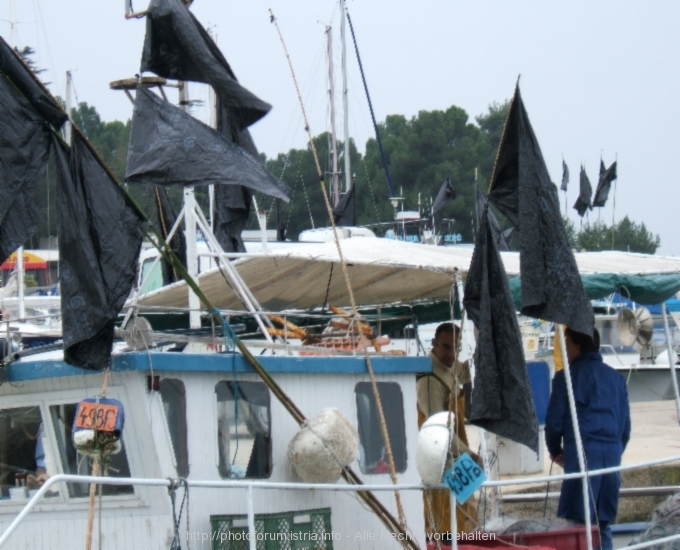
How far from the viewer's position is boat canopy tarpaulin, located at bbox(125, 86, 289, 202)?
6973 mm

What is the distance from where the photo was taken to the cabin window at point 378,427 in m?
7.41

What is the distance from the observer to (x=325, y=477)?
6.77 meters

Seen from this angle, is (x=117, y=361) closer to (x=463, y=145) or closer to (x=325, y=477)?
(x=325, y=477)

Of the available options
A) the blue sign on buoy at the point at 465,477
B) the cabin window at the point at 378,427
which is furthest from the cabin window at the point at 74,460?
the blue sign on buoy at the point at 465,477

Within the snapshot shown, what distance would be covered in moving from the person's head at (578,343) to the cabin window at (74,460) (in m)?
3.56

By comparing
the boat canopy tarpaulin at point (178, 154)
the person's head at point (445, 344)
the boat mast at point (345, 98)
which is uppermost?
the boat mast at point (345, 98)

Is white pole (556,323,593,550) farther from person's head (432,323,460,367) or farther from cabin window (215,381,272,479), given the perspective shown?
cabin window (215,381,272,479)

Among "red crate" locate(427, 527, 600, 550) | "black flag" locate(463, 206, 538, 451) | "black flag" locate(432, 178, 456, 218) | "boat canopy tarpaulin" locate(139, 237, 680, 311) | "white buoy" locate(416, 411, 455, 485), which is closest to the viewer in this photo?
"white buoy" locate(416, 411, 455, 485)

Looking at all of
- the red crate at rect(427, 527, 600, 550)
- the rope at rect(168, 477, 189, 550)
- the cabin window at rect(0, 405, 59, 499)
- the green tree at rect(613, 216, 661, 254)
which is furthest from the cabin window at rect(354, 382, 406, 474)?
the green tree at rect(613, 216, 661, 254)

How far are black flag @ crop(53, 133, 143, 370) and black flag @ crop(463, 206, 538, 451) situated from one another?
2.40 metres

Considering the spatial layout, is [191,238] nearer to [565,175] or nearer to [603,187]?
[603,187]

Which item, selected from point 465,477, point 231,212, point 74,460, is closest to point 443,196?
point 231,212

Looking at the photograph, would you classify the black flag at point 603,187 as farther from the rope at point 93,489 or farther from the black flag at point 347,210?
the rope at point 93,489

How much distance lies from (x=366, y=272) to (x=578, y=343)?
265 centimetres
